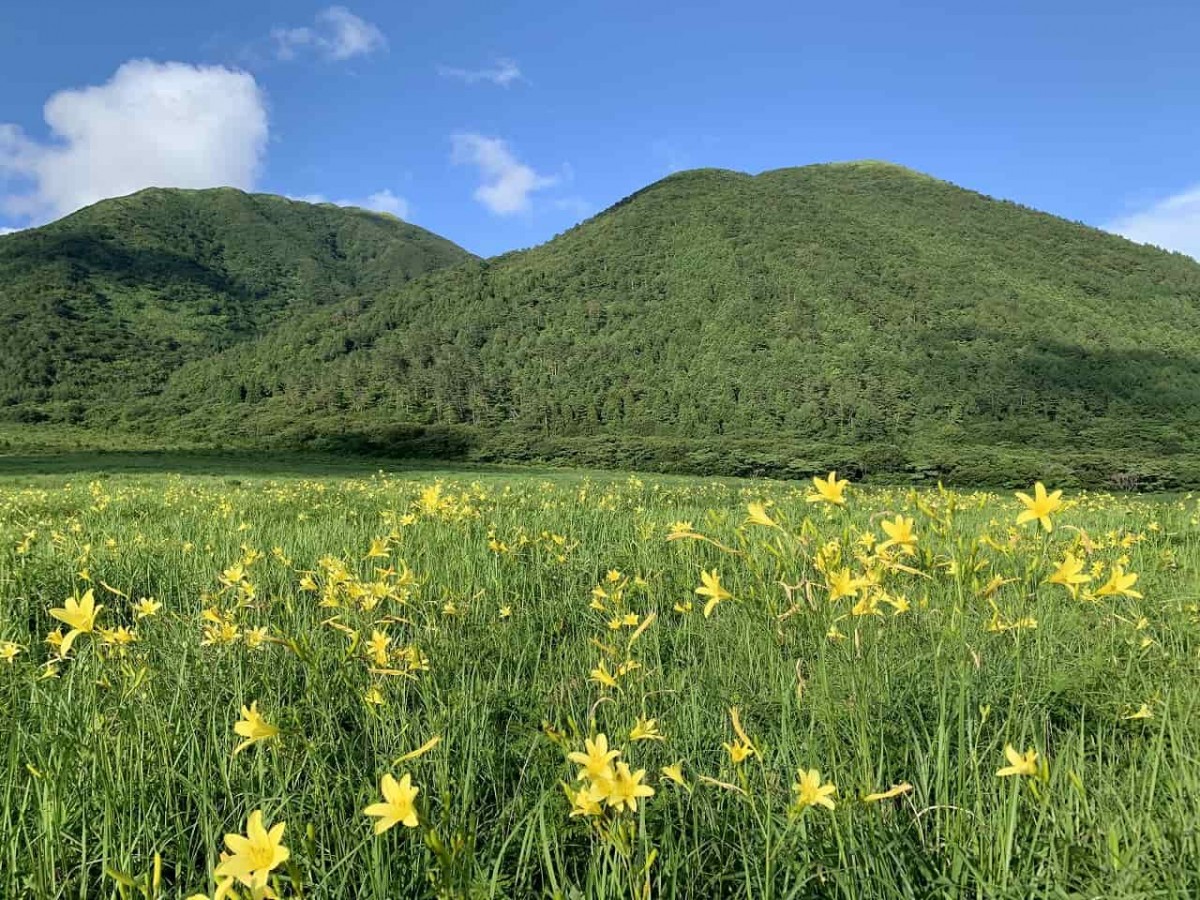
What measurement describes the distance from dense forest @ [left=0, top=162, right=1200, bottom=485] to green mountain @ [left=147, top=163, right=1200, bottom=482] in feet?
1.16

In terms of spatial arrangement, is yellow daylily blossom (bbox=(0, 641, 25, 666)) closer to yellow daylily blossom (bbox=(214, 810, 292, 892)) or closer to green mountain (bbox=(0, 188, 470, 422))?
yellow daylily blossom (bbox=(214, 810, 292, 892))

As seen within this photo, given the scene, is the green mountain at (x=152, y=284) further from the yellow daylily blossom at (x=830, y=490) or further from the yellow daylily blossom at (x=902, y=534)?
the yellow daylily blossom at (x=902, y=534)

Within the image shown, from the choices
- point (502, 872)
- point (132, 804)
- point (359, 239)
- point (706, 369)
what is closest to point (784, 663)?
point (502, 872)

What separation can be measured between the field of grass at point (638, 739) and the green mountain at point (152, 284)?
9397 cm

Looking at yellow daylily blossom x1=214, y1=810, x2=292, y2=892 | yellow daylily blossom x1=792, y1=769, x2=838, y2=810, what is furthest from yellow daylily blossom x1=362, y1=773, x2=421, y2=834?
yellow daylily blossom x1=792, y1=769, x2=838, y2=810

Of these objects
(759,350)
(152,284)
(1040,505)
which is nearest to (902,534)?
(1040,505)

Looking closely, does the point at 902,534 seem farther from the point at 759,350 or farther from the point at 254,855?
the point at 759,350

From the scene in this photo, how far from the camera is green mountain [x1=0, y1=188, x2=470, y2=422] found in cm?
10094

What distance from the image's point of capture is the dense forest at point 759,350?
61.0 metres

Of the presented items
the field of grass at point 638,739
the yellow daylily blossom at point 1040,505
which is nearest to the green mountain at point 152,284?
the field of grass at point 638,739

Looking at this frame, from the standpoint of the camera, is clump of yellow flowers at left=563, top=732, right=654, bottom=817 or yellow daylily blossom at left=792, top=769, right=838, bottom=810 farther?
yellow daylily blossom at left=792, top=769, right=838, bottom=810

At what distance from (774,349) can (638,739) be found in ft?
293

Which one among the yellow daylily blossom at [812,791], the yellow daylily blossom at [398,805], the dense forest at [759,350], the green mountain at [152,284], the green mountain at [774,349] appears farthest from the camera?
the green mountain at [152,284]

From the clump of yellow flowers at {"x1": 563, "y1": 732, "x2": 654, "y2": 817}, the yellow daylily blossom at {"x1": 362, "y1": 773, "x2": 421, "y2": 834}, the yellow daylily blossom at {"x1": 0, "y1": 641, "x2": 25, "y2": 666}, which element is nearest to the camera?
the yellow daylily blossom at {"x1": 362, "y1": 773, "x2": 421, "y2": 834}
